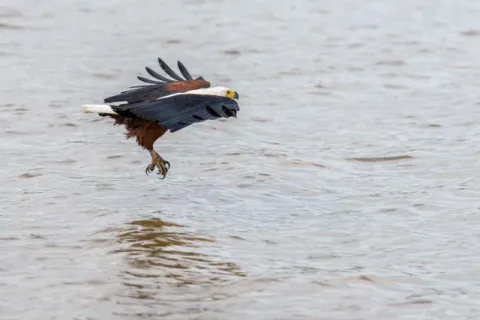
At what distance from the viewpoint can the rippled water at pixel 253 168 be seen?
797cm

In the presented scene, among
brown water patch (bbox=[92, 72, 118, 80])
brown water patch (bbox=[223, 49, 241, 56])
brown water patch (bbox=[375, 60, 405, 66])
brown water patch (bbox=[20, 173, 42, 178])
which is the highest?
brown water patch (bbox=[223, 49, 241, 56])

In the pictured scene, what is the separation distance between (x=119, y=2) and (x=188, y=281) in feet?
31.5

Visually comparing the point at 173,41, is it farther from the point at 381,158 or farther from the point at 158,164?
the point at 158,164

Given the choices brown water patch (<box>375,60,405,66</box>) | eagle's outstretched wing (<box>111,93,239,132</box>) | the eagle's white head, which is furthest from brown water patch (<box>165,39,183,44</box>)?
eagle's outstretched wing (<box>111,93,239,132</box>)

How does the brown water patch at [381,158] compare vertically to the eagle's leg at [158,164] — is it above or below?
below

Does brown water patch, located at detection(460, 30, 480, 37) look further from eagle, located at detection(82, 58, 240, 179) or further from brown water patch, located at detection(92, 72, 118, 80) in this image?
eagle, located at detection(82, 58, 240, 179)

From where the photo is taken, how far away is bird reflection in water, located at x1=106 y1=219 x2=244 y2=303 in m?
7.95

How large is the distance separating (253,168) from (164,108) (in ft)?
6.74

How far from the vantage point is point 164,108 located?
9133mm

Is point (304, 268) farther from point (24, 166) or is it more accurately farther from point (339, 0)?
point (339, 0)

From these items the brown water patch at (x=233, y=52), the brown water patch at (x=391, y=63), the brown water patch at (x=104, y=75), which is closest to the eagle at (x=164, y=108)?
the brown water patch at (x=104, y=75)

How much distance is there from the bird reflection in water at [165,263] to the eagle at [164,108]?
31.9 inches

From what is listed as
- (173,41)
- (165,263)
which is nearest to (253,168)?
(165,263)

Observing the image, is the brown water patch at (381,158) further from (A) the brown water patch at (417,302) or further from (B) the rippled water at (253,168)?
(A) the brown water patch at (417,302)
